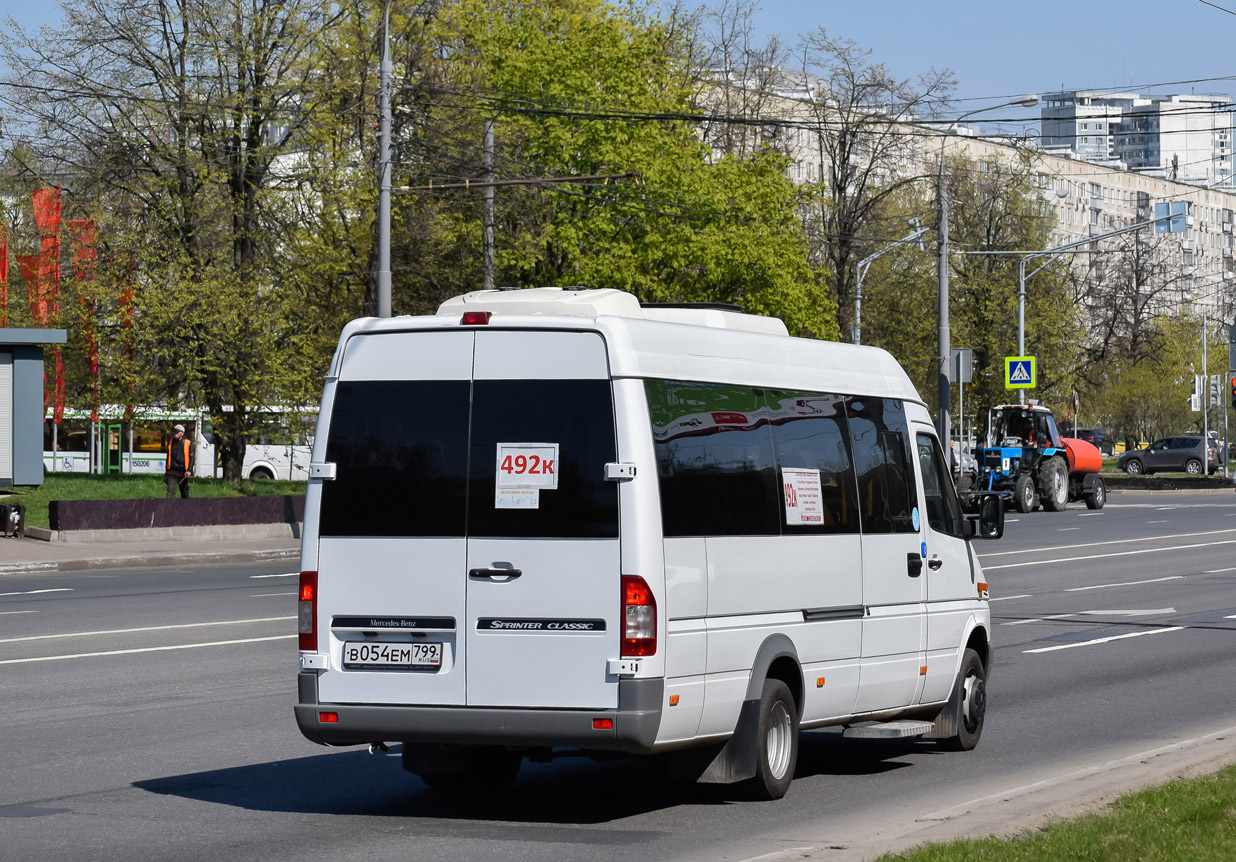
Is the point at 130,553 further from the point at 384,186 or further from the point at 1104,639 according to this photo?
the point at 1104,639

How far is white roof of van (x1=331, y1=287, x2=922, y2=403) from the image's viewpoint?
325 inches

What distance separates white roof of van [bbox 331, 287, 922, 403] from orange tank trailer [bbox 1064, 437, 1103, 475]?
37789 mm

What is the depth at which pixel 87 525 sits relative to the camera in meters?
31.8

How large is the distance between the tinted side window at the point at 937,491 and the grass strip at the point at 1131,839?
2.85 m

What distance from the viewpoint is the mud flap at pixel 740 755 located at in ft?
27.9

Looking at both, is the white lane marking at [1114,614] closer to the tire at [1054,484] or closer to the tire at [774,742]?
the tire at [774,742]

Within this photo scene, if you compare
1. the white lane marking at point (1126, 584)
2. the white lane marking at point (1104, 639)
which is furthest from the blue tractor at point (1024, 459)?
the white lane marking at point (1104, 639)

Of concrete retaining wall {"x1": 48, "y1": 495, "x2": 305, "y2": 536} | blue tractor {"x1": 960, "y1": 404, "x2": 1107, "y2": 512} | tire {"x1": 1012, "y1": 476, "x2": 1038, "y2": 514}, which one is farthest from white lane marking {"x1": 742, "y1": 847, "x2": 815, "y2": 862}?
tire {"x1": 1012, "y1": 476, "x2": 1038, "y2": 514}

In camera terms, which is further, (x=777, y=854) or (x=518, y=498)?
(x=518, y=498)

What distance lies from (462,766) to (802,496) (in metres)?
2.19

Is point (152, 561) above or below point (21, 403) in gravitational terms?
below

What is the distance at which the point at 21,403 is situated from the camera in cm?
3425

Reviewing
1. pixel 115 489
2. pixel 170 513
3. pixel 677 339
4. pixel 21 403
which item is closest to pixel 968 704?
pixel 677 339

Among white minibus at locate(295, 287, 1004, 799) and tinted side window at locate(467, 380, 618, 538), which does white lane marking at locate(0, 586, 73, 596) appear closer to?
white minibus at locate(295, 287, 1004, 799)
